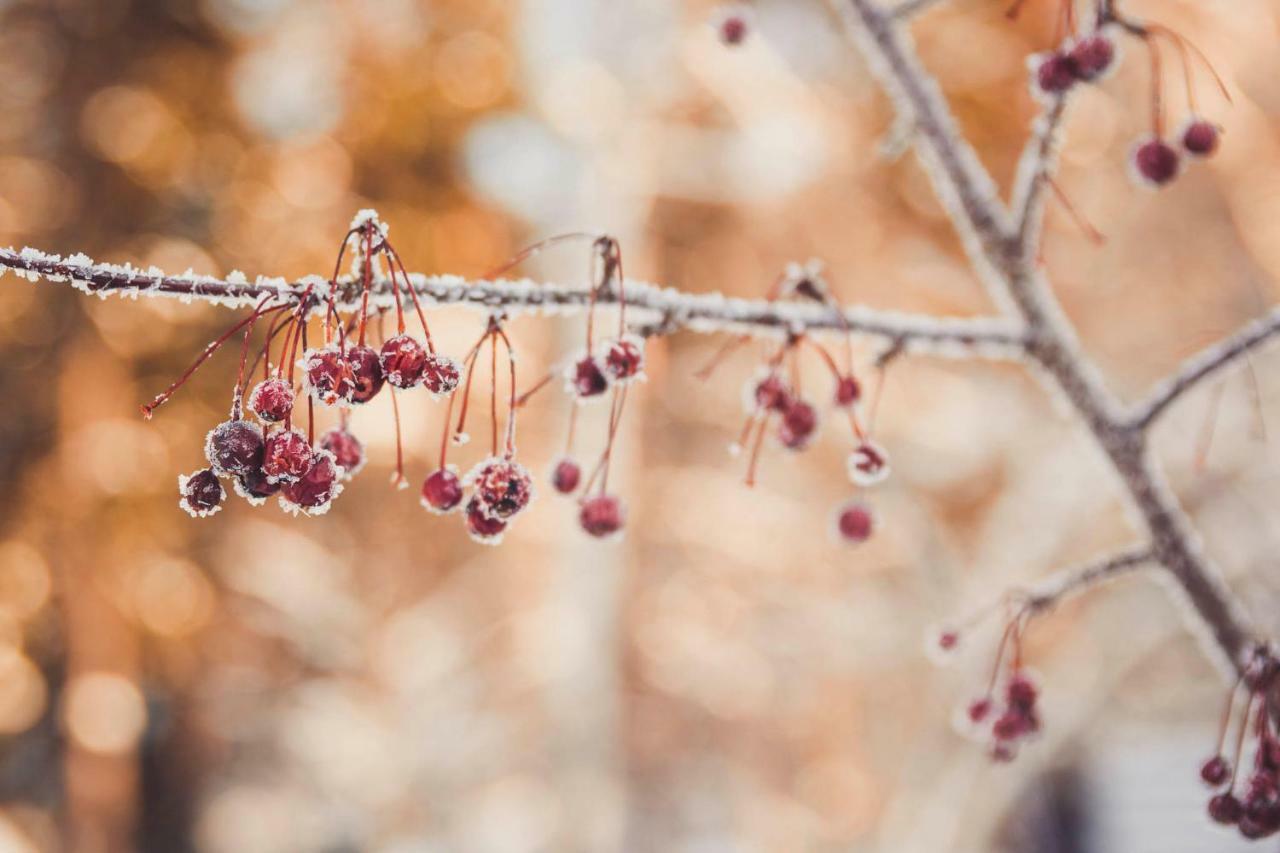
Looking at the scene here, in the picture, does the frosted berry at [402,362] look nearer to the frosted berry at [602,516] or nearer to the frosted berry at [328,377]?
the frosted berry at [328,377]

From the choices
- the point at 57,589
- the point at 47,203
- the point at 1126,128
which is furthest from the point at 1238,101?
the point at 57,589

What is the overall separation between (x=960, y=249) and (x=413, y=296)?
5929 millimetres

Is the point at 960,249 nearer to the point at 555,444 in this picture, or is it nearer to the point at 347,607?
the point at 555,444

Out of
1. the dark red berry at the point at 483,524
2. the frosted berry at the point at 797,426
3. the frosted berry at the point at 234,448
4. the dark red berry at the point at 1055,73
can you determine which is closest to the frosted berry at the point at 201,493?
the frosted berry at the point at 234,448

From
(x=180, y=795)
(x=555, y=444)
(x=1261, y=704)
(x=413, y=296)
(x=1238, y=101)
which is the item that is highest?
(x=1238, y=101)

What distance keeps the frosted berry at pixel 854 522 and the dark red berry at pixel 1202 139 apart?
80 cm

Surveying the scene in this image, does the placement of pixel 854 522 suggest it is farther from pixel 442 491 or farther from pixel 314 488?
pixel 314 488

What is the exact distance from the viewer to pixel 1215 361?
3.71 ft

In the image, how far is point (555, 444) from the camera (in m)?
5.87

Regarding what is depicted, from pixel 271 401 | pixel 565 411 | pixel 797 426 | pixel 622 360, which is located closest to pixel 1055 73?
pixel 797 426

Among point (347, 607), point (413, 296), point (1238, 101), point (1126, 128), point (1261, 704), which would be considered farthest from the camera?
point (347, 607)

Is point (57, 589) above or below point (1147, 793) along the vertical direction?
above

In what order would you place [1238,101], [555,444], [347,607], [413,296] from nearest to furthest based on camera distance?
Answer: [413,296] → [1238,101] → [555,444] → [347,607]

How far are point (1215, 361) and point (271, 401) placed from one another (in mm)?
1171
